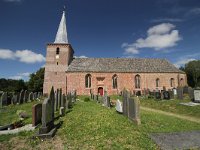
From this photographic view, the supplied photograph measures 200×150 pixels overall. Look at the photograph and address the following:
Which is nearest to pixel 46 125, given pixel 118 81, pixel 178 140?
pixel 178 140

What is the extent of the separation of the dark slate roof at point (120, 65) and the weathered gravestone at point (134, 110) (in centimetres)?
2689

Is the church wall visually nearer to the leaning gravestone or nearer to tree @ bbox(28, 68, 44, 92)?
tree @ bbox(28, 68, 44, 92)

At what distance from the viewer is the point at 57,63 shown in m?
37.2

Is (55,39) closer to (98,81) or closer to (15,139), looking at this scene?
(98,81)

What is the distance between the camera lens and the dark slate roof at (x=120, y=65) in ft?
124

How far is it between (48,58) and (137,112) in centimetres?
3102

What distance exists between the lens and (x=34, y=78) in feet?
178

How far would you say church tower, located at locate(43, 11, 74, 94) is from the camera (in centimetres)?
3594

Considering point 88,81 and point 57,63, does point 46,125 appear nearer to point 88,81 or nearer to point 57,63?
point 88,81

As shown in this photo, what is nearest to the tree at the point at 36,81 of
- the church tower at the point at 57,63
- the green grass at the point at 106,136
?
the church tower at the point at 57,63

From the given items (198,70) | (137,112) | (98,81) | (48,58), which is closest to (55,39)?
(48,58)

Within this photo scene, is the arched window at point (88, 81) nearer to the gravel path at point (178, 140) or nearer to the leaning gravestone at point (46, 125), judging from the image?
the leaning gravestone at point (46, 125)

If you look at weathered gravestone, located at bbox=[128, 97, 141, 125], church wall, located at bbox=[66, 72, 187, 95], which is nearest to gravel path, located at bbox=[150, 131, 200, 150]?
weathered gravestone, located at bbox=[128, 97, 141, 125]

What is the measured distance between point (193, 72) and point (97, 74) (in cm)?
3902
